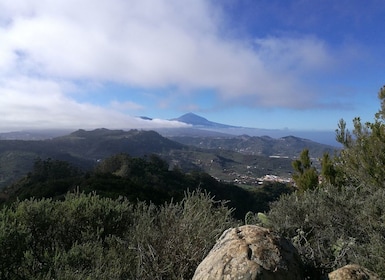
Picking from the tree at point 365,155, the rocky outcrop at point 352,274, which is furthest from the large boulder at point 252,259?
the tree at point 365,155

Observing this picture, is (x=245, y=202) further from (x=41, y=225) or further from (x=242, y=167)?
(x=242, y=167)

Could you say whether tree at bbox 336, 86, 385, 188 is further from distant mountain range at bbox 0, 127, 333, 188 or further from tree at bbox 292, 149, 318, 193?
distant mountain range at bbox 0, 127, 333, 188

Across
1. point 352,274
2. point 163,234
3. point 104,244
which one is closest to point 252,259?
point 352,274

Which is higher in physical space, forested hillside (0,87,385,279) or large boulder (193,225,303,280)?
large boulder (193,225,303,280)

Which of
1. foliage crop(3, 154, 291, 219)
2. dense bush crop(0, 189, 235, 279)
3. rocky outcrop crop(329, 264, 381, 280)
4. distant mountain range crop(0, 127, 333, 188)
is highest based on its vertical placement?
rocky outcrop crop(329, 264, 381, 280)

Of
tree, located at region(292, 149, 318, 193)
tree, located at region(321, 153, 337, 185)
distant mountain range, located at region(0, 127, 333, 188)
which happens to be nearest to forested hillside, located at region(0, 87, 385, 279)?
tree, located at region(321, 153, 337, 185)

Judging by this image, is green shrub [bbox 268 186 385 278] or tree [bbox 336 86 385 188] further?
tree [bbox 336 86 385 188]
